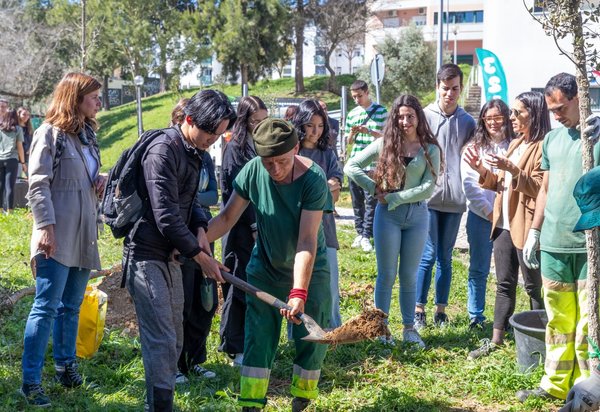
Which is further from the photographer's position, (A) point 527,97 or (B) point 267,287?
(A) point 527,97

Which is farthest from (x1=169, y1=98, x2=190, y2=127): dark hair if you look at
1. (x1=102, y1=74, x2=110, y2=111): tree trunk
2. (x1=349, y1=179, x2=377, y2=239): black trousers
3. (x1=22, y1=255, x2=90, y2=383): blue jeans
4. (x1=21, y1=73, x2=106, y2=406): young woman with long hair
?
(x1=102, y1=74, x2=110, y2=111): tree trunk

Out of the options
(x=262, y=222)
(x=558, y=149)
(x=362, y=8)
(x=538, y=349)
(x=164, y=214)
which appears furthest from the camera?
(x=362, y=8)

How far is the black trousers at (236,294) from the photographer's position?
212 inches

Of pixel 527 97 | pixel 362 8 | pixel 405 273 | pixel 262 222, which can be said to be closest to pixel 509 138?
pixel 527 97

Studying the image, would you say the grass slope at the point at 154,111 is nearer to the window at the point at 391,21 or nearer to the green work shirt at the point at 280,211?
the window at the point at 391,21

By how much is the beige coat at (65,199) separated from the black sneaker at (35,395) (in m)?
0.78

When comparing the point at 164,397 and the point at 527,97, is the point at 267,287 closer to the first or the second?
the point at 164,397

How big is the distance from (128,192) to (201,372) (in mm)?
1848

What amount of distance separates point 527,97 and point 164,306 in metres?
3.07

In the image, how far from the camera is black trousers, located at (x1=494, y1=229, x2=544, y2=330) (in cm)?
565

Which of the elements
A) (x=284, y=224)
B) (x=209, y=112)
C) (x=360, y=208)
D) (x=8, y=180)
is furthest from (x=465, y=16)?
(x=209, y=112)

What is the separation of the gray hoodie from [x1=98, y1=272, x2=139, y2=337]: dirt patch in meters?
2.73

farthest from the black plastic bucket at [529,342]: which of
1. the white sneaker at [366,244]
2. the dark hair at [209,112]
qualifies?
the white sneaker at [366,244]

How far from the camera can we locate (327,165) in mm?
6004
